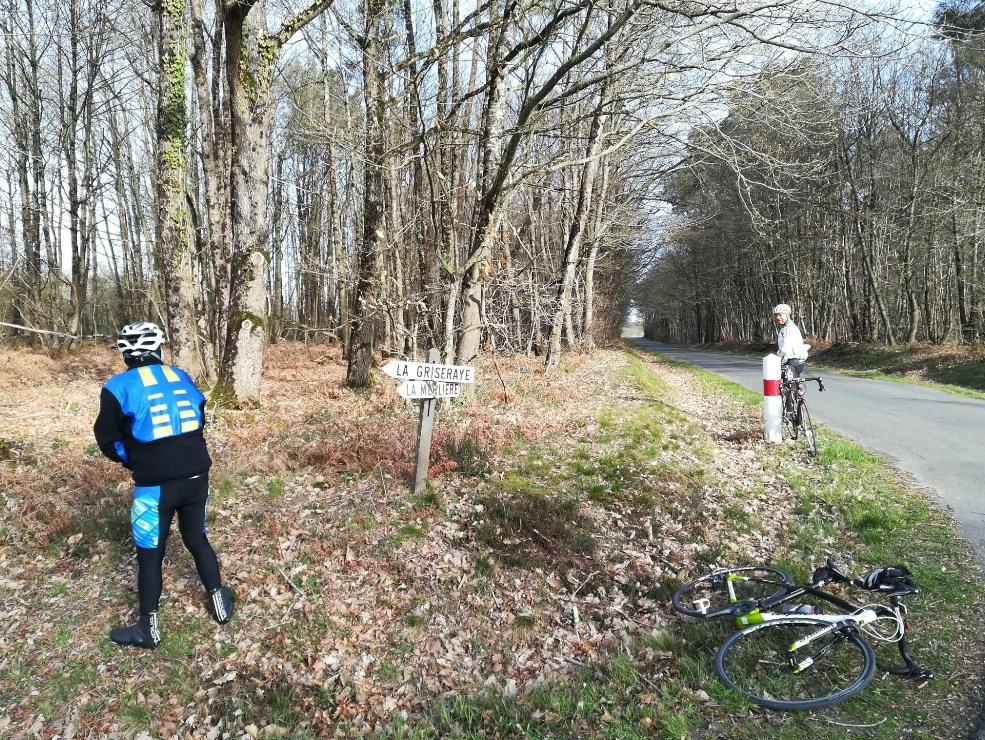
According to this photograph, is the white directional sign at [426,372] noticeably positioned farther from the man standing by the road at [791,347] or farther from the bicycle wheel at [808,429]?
the man standing by the road at [791,347]

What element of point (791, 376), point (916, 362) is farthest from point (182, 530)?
point (916, 362)

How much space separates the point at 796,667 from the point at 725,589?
1171mm

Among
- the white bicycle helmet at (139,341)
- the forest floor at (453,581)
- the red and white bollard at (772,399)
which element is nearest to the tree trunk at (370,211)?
the forest floor at (453,581)

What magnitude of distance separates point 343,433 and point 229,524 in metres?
2.75

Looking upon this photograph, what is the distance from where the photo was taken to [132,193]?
25.0 meters

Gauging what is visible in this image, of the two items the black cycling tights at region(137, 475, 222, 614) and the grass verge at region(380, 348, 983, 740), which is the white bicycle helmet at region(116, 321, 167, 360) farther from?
the grass verge at region(380, 348, 983, 740)

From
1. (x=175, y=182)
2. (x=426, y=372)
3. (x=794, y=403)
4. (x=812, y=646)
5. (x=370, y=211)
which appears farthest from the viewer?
(x=370, y=211)

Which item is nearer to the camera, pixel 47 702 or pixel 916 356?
pixel 47 702

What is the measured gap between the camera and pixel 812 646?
3.59 meters

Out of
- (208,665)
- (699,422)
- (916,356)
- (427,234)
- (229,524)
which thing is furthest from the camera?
(916,356)

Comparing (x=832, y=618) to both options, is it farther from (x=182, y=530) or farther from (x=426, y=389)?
(x=182, y=530)

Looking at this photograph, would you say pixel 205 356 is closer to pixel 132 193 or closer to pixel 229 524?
pixel 229 524

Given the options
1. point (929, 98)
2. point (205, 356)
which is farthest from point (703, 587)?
point (929, 98)

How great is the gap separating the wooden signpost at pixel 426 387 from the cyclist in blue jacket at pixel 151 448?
2142 millimetres
